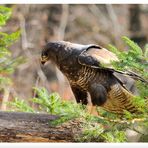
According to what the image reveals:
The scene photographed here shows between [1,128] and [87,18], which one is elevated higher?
[87,18]

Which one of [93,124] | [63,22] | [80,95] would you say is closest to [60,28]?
[63,22]

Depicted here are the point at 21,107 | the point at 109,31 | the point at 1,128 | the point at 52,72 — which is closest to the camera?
the point at 1,128

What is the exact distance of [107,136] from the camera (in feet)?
12.0

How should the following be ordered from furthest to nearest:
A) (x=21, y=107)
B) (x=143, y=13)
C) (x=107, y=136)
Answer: (x=143, y=13) → (x=21, y=107) → (x=107, y=136)

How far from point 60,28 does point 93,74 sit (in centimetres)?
651

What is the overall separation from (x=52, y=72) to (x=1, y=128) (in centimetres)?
654

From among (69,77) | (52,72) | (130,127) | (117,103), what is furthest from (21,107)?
(52,72)

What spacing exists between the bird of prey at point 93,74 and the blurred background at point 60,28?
447cm

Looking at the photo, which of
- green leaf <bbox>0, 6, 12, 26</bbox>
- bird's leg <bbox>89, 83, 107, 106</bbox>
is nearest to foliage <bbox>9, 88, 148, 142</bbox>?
bird's leg <bbox>89, 83, 107, 106</bbox>

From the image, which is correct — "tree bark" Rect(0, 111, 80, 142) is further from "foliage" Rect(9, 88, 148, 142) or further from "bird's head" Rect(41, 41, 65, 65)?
"bird's head" Rect(41, 41, 65, 65)

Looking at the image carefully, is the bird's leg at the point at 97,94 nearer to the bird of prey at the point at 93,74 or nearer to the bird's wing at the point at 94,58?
the bird of prey at the point at 93,74

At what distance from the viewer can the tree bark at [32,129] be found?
12.9ft

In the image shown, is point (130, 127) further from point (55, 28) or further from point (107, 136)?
point (55, 28)

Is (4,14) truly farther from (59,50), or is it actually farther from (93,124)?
(93,124)
